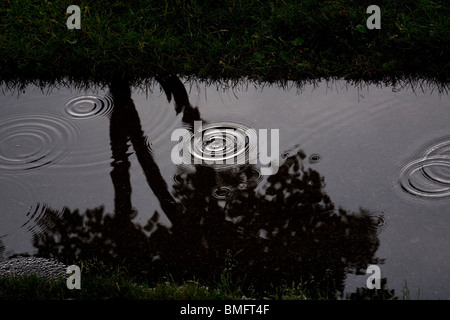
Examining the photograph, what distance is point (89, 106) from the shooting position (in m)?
6.09

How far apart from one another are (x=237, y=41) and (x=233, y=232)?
278 centimetres

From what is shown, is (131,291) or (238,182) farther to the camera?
(238,182)

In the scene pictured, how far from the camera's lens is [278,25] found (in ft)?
21.7

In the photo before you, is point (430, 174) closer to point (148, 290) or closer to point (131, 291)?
point (148, 290)

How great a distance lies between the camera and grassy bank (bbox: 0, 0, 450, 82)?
619 centimetres

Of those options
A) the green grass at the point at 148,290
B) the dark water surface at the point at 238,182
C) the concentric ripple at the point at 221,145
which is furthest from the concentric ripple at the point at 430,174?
the concentric ripple at the point at 221,145

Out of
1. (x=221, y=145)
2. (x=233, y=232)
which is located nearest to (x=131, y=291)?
(x=233, y=232)

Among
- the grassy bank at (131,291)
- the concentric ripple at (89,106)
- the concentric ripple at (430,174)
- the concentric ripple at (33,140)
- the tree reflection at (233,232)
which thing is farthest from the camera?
the concentric ripple at (89,106)

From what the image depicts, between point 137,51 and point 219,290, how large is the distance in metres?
3.40

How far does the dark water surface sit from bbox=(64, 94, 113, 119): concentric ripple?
0.02 m

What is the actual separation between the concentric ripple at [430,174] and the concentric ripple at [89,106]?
281 centimetres

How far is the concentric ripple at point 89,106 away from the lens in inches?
235

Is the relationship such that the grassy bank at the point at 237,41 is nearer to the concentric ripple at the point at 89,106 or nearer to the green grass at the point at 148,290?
the concentric ripple at the point at 89,106
